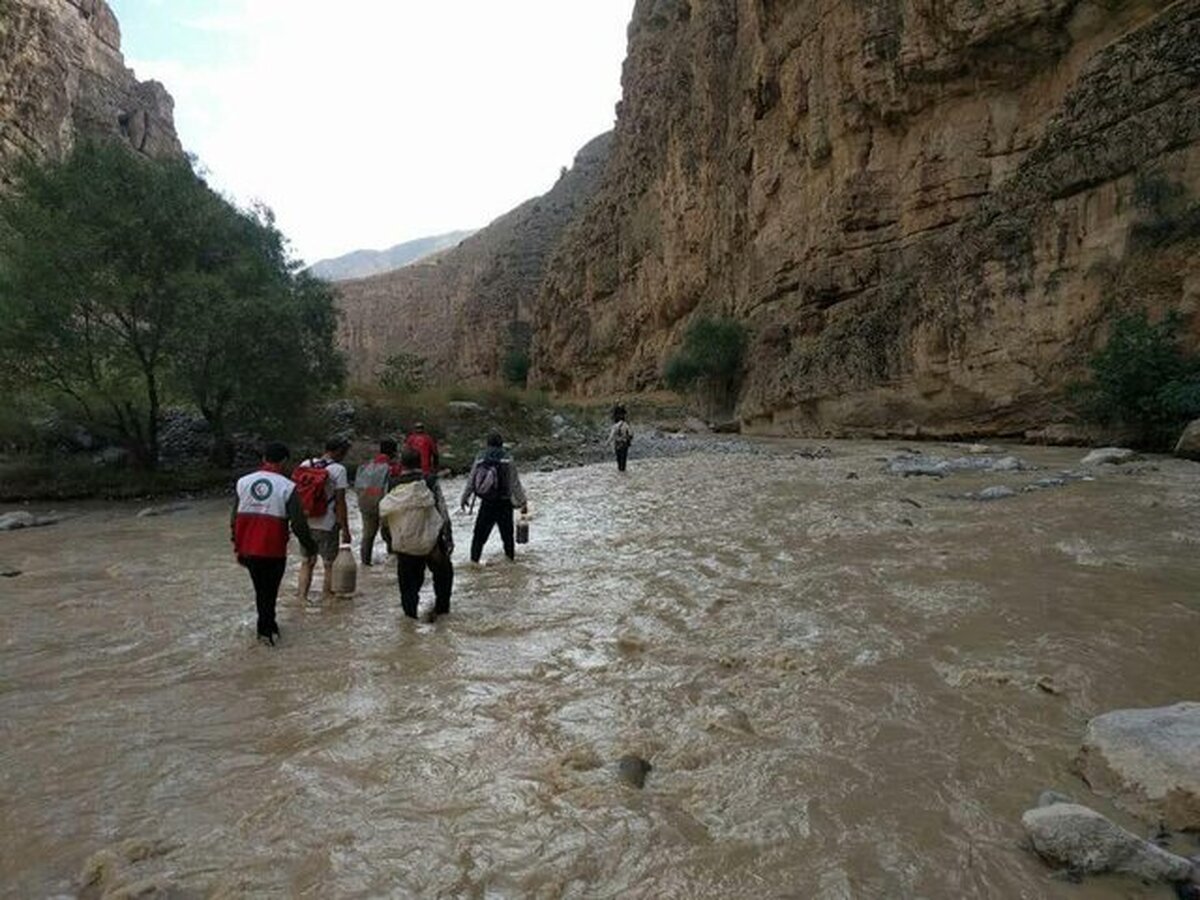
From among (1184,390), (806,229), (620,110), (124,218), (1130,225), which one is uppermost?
(620,110)

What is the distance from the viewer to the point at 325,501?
7.73 meters

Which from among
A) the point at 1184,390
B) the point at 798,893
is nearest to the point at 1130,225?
the point at 1184,390

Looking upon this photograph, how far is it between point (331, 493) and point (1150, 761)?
697cm

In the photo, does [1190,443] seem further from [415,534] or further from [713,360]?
[713,360]

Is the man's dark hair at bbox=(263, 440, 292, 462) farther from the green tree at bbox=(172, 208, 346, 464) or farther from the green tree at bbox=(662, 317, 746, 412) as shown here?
the green tree at bbox=(662, 317, 746, 412)

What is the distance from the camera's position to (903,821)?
320 cm

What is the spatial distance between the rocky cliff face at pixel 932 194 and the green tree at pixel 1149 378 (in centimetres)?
106

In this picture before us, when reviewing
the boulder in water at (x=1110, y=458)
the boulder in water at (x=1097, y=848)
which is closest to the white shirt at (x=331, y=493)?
the boulder in water at (x=1097, y=848)

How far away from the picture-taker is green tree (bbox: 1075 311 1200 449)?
14734 millimetres

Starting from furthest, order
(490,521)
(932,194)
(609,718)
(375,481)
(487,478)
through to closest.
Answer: (932,194), (375,481), (490,521), (487,478), (609,718)

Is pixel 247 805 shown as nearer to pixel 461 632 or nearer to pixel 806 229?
pixel 461 632

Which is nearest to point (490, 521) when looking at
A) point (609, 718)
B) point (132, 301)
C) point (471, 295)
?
point (609, 718)

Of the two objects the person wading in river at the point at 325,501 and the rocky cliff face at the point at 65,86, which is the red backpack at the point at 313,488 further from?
the rocky cliff face at the point at 65,86

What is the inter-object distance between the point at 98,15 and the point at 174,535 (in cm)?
5742
